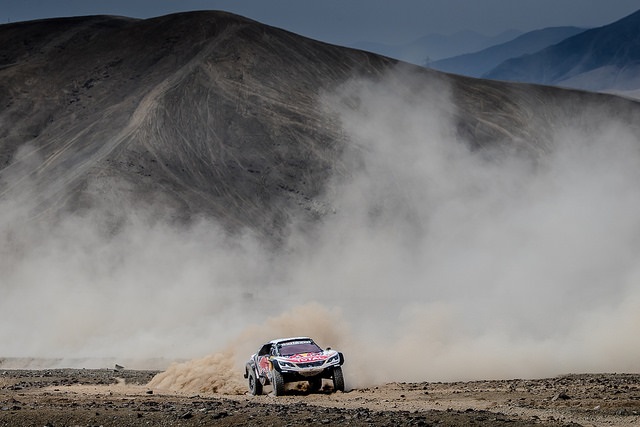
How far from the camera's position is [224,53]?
122 m

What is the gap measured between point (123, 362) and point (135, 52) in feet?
264

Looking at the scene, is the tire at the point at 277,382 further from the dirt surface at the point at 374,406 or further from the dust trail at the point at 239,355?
the dust trail at the point at 239,355

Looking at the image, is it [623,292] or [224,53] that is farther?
[224,53]

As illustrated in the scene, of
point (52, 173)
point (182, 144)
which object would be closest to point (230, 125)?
point (182, 144)

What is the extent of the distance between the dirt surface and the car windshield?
0.98m

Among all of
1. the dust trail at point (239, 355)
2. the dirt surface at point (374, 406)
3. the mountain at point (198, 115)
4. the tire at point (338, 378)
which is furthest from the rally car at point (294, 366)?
the mountain at point (198, 115)

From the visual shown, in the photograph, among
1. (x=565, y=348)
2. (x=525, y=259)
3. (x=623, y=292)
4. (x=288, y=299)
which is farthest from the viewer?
(x=288, y=299)

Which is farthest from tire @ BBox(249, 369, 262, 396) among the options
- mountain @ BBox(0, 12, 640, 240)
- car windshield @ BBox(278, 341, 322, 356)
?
mountain @ BBox(0, 12, 640, 240)

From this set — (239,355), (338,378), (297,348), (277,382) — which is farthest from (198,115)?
(277,382)

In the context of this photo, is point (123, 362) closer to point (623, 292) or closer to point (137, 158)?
point (623, 292)

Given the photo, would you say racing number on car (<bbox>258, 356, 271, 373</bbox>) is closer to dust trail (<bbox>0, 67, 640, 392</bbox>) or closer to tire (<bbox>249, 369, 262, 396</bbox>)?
tire (<bbox>249, 369, 262, 396</bbox>)

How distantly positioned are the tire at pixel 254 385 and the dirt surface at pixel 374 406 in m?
0.43

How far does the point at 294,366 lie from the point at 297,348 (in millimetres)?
1151

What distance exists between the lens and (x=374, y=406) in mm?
24422
